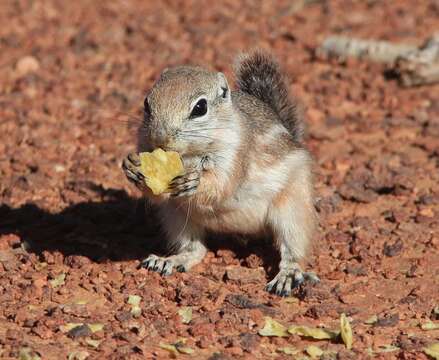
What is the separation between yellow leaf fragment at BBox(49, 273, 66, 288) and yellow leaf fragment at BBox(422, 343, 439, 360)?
2384 mm

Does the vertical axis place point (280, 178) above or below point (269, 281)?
above

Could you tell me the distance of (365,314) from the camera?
570 cm

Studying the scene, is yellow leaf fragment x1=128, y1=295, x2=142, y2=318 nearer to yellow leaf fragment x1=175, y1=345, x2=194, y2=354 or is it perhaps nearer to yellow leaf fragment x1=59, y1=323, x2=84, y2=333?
yellow leaf fragment x1=59, y1=323, x2=84, y2=333

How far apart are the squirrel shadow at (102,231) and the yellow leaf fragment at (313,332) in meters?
1.01

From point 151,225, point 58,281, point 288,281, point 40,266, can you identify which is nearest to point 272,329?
point 288,281

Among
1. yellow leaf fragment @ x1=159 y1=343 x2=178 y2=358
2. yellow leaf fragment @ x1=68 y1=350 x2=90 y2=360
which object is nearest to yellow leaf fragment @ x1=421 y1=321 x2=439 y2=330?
yellow leaf fragment @ x1=159 y1=343 x2=178 y2=358

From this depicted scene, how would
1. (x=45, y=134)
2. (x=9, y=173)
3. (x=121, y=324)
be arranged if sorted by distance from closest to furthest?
(x=121, y=324)
(x=9, y=173)
(x=45, y=134)

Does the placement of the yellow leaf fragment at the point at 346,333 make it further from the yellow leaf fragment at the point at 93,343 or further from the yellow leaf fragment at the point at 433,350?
the yellow leaf fragment at the point at 93,343

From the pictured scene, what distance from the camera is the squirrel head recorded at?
5512 mm

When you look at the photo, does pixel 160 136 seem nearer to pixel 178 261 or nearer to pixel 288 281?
pixel 178 261

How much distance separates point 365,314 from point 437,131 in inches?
130

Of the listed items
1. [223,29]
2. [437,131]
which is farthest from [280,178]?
[223,29]

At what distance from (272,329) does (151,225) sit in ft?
6.55

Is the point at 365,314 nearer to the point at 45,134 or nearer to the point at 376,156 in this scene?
the point at 376,156
